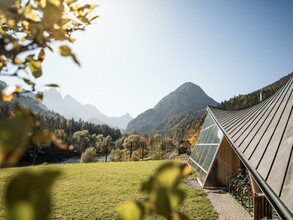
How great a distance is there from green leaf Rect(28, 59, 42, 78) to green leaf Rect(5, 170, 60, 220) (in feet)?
2.99

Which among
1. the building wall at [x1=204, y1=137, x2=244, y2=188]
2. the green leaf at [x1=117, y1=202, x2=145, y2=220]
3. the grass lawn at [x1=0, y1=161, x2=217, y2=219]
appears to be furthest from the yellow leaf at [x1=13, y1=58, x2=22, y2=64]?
the building wall at [x1=204, y1=137, x2=244, y2=188]

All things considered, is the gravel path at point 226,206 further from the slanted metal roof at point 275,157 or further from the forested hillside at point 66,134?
the forested hillside at point 66,134

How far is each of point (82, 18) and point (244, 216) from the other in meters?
10.2

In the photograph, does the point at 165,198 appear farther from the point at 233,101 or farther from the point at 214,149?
the point at 233,101

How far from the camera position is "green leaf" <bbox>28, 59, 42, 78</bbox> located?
126cm

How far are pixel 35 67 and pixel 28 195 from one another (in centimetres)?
95

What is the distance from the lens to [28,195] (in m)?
0.44

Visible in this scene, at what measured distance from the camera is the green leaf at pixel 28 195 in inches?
A: 17.3

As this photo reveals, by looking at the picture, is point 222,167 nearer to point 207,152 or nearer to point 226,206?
point 207,152

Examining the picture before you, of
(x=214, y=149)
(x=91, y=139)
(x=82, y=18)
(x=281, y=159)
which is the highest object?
(x=82, y=18)

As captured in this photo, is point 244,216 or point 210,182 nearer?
point 244,216

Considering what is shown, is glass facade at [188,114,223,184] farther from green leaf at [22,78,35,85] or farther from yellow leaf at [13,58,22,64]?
yellow leaf at [13,58,22,64]

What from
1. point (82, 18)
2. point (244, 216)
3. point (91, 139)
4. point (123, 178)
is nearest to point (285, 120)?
point (244, 216)

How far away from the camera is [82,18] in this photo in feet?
4.88
